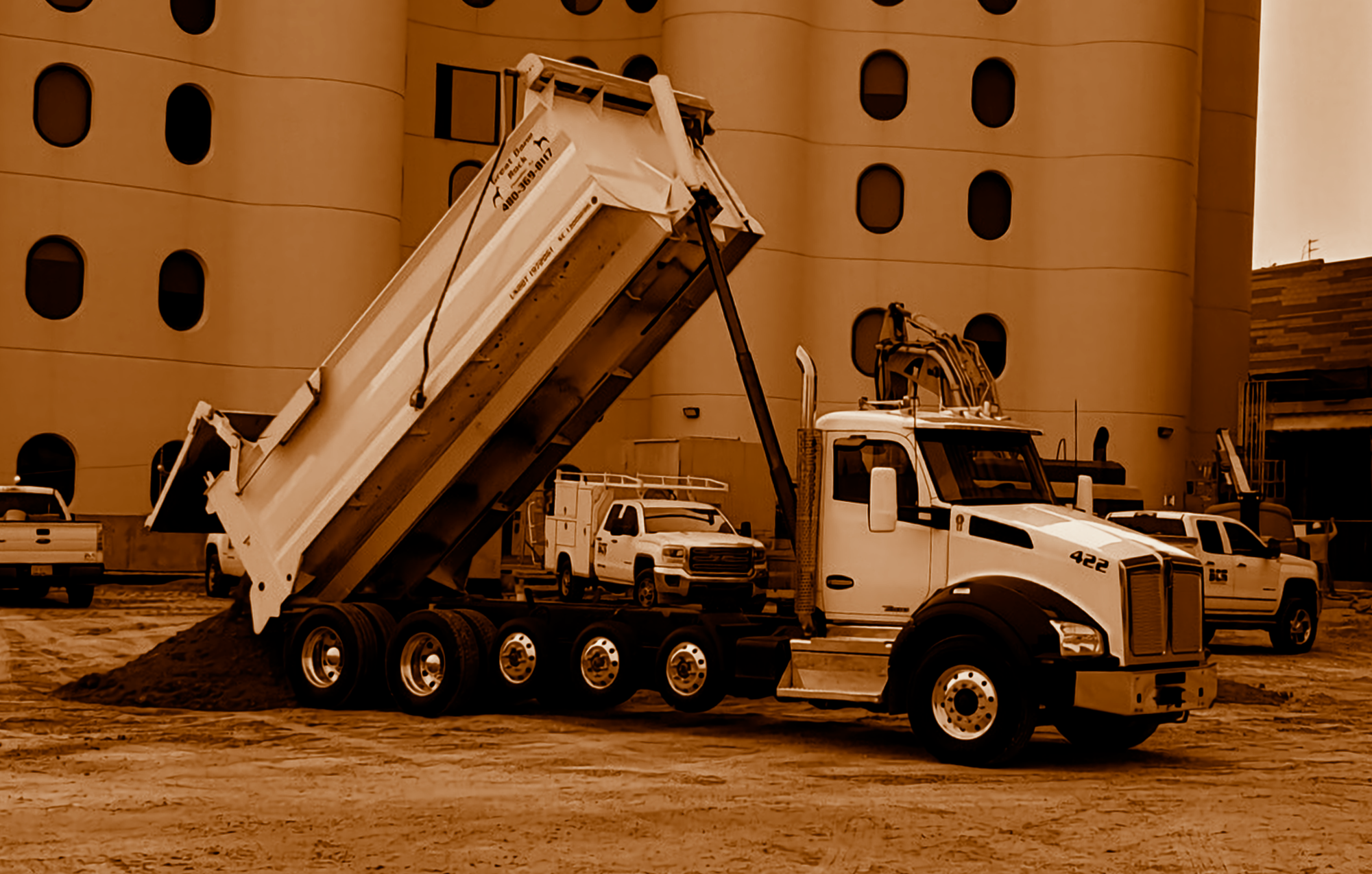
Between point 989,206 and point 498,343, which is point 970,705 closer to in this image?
point 498,343

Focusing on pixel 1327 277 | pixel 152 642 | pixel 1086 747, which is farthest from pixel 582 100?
pixel 1327 277

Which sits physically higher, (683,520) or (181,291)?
(181,291)

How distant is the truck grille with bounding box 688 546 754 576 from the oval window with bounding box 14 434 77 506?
1586 centimetres

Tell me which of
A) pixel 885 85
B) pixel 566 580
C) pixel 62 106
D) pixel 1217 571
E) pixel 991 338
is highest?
pixel 885 85

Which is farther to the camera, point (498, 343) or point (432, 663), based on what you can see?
point (432, 663)

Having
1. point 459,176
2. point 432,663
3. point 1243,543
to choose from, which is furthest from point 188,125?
point 432,663

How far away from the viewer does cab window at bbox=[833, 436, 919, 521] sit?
533 inches

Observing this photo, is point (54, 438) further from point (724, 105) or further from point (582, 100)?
point (582, 100)

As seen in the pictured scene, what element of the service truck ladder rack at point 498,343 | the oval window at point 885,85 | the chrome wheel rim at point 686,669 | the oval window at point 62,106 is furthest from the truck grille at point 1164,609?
the oval window at point 885,85

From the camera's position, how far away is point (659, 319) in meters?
15.2

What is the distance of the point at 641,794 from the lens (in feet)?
37.6

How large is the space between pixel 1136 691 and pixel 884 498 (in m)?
2.19

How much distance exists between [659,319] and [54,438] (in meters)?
25.2

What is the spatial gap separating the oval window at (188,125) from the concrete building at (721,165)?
2.5 inches
